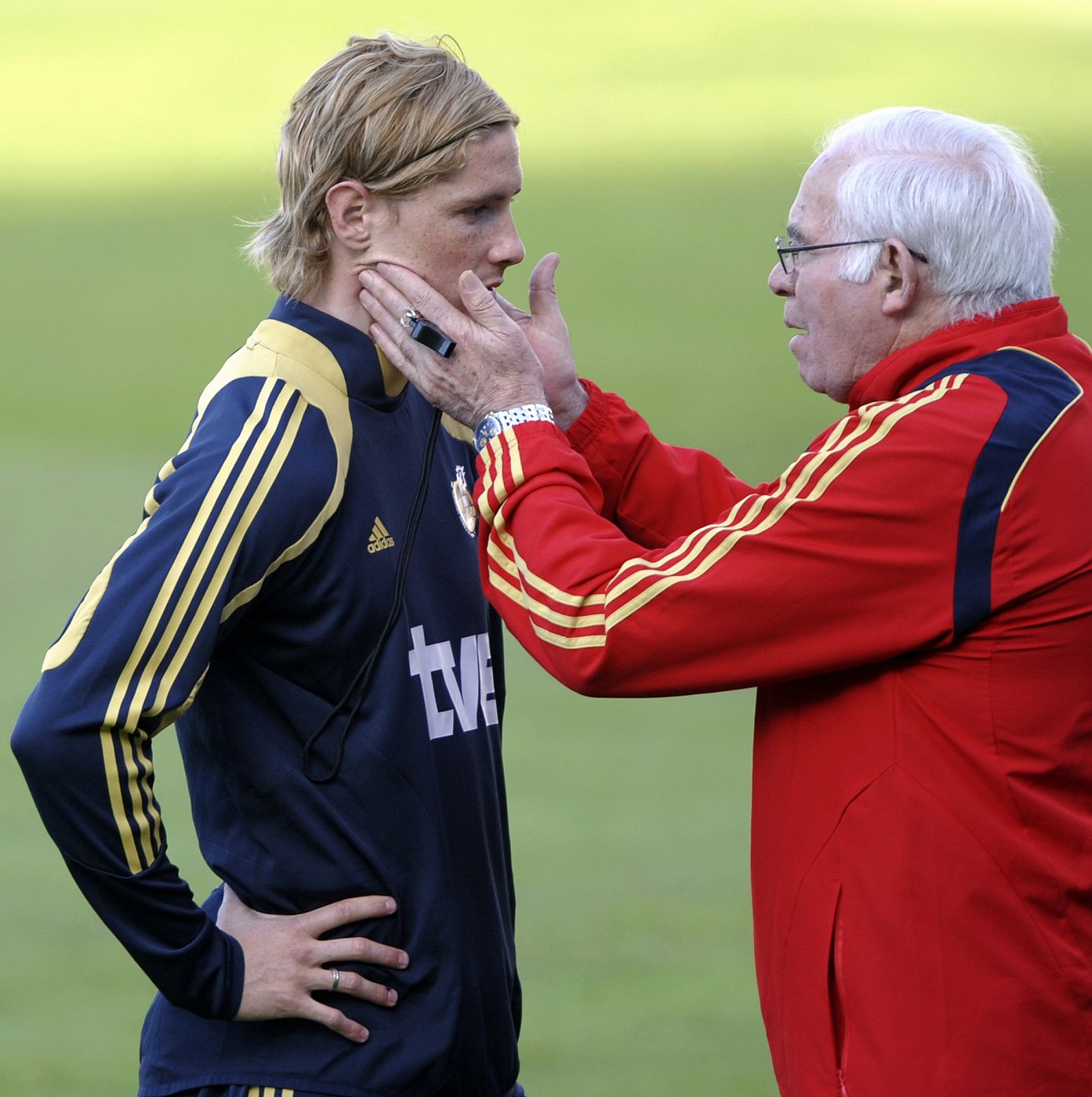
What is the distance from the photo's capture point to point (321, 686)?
1.67 meters

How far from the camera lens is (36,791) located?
156cm

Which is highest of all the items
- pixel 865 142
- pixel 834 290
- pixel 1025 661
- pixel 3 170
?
pixel 3 170

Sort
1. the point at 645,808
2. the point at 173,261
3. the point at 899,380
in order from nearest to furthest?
1. the point at 899,380
2. the point at 645,808
3. the point at 173,261

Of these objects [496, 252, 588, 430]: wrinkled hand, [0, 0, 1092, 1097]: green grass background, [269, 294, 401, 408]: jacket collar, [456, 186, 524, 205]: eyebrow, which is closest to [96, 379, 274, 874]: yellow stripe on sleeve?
[269, 294, 401, 408]: jacket collar

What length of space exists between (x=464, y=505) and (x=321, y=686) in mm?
315

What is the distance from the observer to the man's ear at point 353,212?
1755mm

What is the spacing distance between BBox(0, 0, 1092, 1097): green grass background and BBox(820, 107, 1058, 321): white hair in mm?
2137

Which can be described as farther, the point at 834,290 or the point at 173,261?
the point at 173,261

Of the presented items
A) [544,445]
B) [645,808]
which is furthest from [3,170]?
[544,445]

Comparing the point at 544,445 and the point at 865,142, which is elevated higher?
the point at 865,142

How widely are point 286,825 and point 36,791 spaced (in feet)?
0.86

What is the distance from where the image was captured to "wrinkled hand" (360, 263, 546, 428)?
5.66ft

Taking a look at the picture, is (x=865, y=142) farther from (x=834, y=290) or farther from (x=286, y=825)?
(x=286, y=825)

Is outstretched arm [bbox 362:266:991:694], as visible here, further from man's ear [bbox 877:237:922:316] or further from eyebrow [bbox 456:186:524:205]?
eyebrow [bbox 456:186:524:205]
